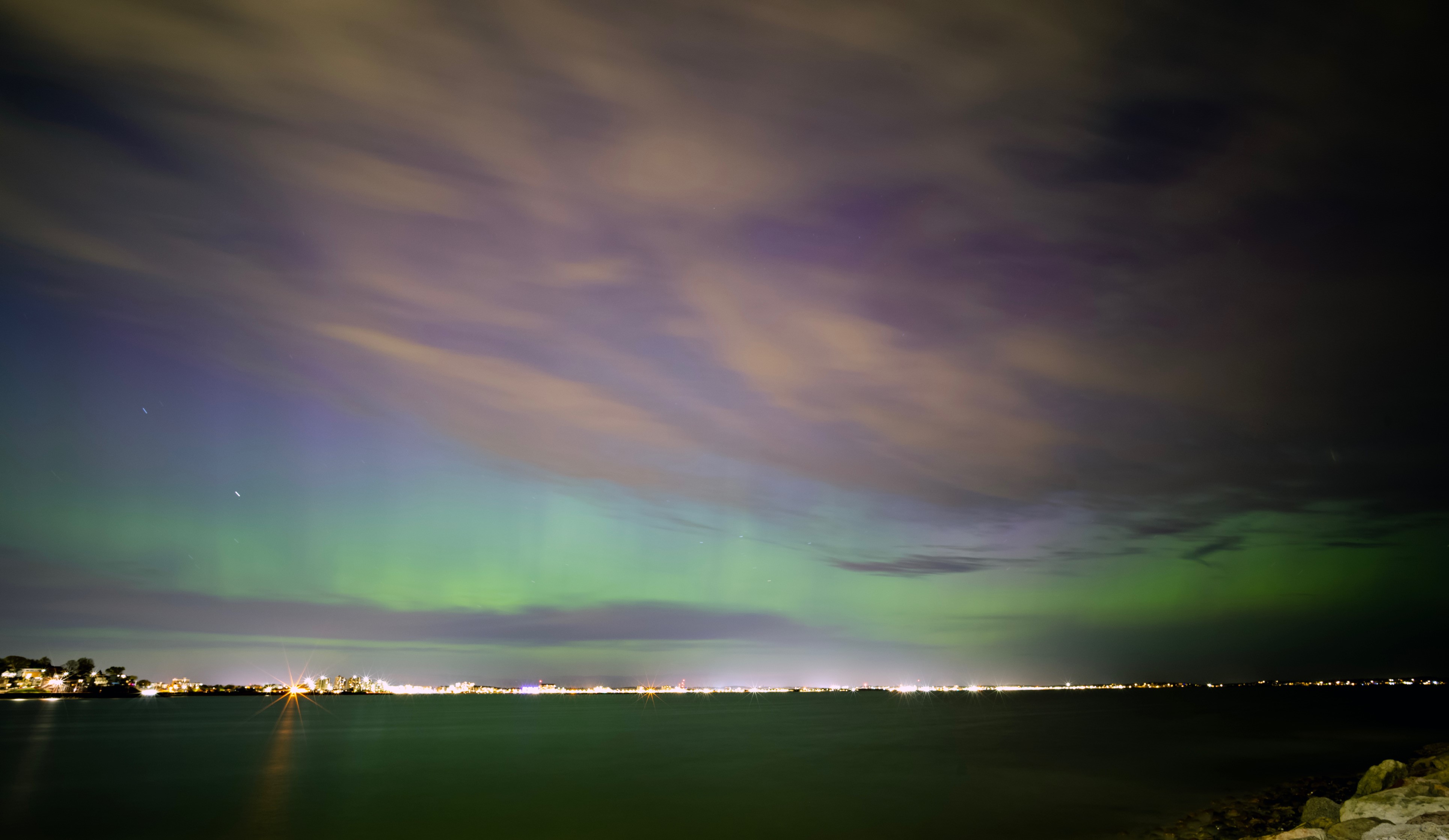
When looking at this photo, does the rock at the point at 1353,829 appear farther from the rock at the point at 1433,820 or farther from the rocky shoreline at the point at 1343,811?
the rock at the point at 1433,820

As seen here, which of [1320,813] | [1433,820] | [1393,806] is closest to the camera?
[1433,820]

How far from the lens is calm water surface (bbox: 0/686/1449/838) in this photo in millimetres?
31969

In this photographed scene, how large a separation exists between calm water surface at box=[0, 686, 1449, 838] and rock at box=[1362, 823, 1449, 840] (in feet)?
35.7

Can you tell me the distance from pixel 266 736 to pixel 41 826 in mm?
55256

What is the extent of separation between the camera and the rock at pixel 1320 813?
76.0ft

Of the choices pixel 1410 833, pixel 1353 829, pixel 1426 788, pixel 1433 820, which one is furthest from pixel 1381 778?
pixel 1410 833

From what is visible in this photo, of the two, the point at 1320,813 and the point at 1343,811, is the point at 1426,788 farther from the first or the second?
the point at 1343,811

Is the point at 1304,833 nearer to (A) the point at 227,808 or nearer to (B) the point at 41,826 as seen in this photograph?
(A) the point at 227,808

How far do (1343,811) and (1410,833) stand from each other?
6866 millimetres

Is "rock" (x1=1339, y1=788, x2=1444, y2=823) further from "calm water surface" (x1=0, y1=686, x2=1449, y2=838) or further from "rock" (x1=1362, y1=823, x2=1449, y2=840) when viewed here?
"calm water surface" (x1=0, y1=686, x2=1449, y2=838)

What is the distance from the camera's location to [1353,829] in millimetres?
19688

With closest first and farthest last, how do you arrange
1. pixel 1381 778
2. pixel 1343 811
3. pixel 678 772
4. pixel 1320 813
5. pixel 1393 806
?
pixel 1393 806, pixel 1343 811, pixel 1320 813, pixel 1381 778, pixel 678 772

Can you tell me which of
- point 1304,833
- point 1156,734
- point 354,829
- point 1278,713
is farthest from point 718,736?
point 1278,713

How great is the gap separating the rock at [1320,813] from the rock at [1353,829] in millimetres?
3061
